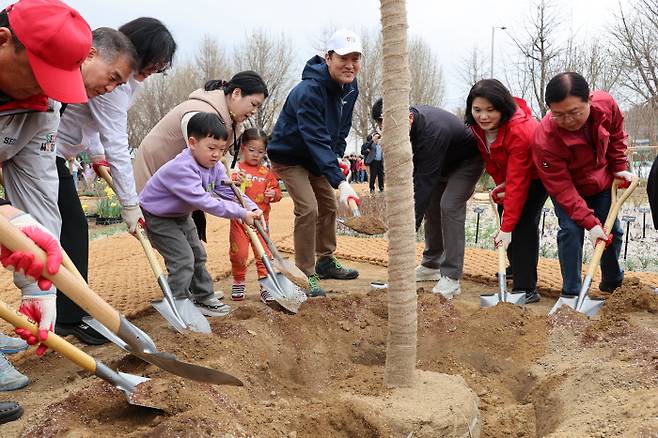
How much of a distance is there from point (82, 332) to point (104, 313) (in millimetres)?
1634

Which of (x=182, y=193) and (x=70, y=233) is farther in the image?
(x=182, y=193)

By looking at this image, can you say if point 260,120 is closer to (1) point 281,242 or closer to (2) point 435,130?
(1) point 281,242

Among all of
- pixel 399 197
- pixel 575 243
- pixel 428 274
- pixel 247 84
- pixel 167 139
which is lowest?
pixel 428 274

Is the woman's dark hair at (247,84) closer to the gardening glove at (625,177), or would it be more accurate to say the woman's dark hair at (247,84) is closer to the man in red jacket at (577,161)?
the man in red jacket at (577,161)

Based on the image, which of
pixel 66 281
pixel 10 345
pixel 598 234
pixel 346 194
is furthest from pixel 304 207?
pixel 66 281

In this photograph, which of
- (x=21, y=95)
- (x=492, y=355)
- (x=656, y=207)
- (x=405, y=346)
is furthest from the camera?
(x=656, y=207)

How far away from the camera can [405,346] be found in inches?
99.3

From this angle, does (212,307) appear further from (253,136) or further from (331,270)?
(253,136)

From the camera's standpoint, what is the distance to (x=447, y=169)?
4.72 meters

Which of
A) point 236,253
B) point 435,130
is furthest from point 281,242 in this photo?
point 435,130

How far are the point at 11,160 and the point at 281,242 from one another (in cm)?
449

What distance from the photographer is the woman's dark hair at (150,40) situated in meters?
3.14

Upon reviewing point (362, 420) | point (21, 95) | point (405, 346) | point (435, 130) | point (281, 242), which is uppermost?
point (21, 95)

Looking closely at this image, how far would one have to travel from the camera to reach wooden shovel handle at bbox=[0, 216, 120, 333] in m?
1.74
